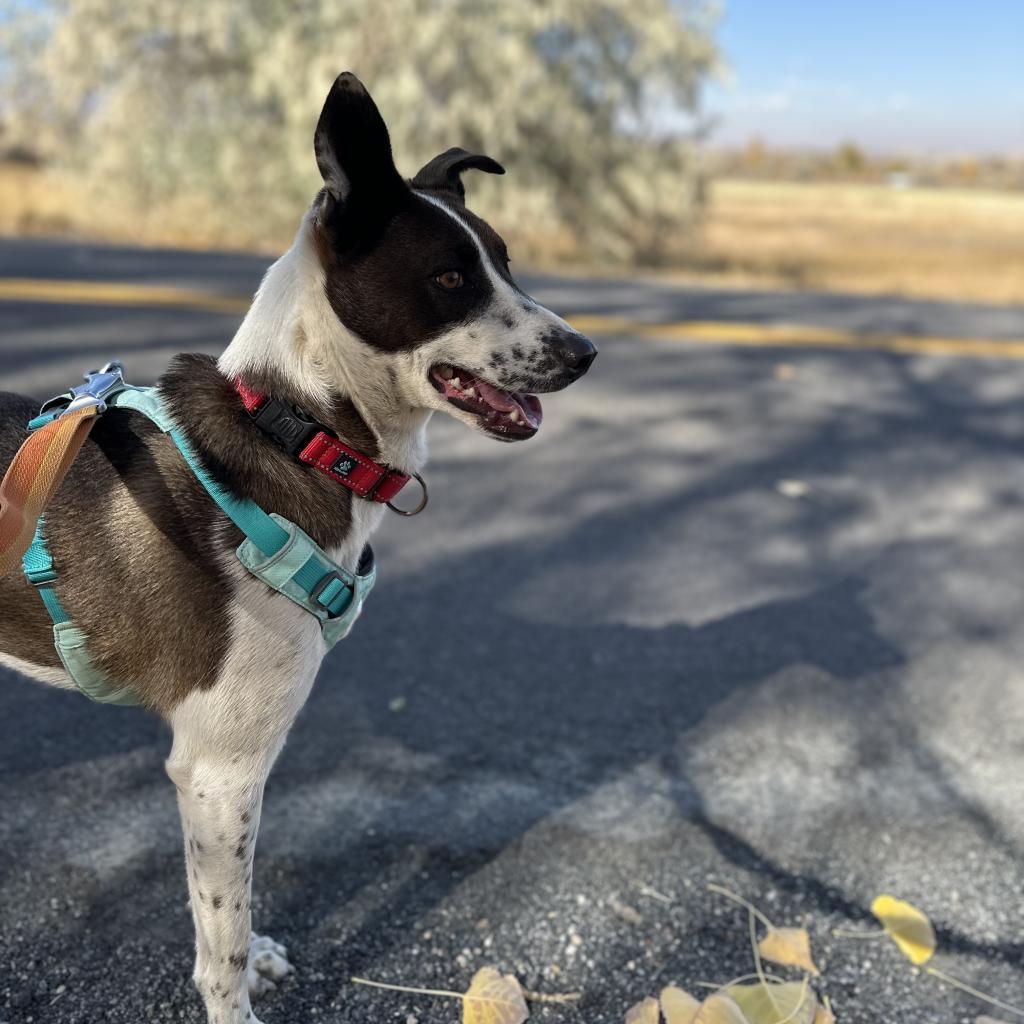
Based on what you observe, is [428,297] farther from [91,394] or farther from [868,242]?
[868,242]

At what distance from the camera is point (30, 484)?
2.10m

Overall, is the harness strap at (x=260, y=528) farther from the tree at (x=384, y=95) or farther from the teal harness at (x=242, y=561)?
the tree at (x=384, y=95)

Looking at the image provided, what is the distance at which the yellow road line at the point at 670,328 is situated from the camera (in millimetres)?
9008

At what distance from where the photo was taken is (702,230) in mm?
21094

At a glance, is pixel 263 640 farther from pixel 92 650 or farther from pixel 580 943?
pixel 580 943

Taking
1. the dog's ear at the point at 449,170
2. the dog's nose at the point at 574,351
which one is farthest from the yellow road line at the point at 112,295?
the dog's nose at the point at 574,351

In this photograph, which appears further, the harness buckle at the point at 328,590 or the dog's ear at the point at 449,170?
the dog's ear at the point at 449,170

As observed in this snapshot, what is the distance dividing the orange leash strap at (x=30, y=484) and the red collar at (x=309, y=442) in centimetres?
37

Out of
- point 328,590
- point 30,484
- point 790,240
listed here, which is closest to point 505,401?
point 328,590

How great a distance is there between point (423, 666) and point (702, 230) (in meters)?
18.7

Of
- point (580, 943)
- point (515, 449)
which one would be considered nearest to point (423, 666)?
point (580, 943)

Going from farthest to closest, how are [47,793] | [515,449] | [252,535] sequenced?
[515,449]
[47,793]
[252,535]

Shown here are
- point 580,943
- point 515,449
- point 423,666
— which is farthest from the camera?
point 515,449

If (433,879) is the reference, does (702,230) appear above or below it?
below
